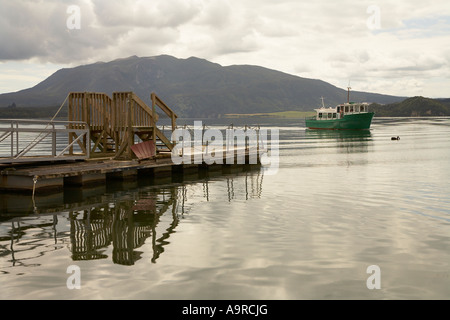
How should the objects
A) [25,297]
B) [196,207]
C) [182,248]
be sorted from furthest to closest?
[196,207]
[182,248]
[25,297]

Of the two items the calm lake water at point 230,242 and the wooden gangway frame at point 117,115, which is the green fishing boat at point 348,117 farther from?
the wooden gangway frame at point 117,115

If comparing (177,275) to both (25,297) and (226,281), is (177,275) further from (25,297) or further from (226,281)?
(25,297)

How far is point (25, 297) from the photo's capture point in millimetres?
9102

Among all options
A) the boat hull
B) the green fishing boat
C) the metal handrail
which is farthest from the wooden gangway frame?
the green fishing boat

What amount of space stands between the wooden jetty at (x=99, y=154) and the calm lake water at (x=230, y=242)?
3.20 ft

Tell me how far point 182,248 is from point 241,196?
9.31m

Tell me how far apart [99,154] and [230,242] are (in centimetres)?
1648

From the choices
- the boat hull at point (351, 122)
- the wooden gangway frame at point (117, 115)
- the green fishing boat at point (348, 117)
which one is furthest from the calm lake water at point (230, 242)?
the green fishing boat at point (348, 117)

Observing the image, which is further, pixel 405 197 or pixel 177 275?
pixel 405 197

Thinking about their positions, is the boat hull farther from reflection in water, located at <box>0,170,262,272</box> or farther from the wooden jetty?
reflection in water, located at <box>0,170,262,272</box>

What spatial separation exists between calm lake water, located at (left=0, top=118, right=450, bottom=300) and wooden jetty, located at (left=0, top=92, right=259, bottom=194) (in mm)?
976

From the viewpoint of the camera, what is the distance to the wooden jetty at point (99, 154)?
21.0 meters
